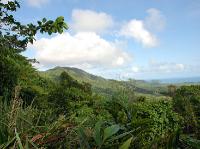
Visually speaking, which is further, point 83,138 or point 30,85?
point 30,85

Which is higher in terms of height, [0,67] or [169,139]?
[0,67]

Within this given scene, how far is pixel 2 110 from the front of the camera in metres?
3.49

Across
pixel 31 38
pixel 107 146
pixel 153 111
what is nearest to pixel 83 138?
pixel 107 146

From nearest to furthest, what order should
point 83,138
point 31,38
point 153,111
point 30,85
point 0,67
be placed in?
point 83,138, point 31,38, point 153,111, point 0,67, point 30,85

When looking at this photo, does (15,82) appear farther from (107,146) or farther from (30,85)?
→ (107,146)

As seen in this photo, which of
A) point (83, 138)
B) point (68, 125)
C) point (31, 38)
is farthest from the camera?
point (31, 38)

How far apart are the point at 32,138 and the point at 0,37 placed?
5.72 metres

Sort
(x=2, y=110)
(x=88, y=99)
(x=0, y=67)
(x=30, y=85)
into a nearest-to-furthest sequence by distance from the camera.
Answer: (x=2, y=110), (x=0, y=67), (x=30, y=85), (x=88, y=99)

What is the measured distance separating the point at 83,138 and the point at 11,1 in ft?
19.3

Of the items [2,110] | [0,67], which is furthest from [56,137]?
[0,67]

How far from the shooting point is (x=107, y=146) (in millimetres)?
2844

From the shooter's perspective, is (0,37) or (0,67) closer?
(0,37)

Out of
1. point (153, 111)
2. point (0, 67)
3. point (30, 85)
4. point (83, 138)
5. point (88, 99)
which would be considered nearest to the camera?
point (83, 138)

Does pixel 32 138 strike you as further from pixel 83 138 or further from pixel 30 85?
pixel 30 85
